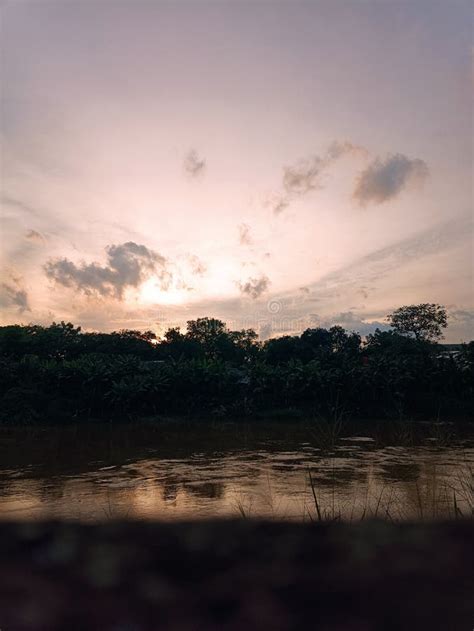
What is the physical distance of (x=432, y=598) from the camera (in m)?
1.80

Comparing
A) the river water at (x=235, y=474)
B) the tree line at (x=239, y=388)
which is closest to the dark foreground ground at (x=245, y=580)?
the river water at (x=235, y=474)

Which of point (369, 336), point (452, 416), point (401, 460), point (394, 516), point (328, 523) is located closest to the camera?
point (328, 523)

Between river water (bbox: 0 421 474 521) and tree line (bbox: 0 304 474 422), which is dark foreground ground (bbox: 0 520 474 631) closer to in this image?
river water (bbox: 0 421 474 521)

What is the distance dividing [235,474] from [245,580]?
4.73 m

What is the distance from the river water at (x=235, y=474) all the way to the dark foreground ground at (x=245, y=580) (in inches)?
32.9

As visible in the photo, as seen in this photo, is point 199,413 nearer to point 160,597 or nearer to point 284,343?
point 160,597

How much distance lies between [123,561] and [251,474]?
449 centimetres

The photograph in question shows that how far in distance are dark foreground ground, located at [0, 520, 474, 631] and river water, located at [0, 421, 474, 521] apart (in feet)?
2.74

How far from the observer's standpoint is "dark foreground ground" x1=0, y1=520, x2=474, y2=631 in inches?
67.6

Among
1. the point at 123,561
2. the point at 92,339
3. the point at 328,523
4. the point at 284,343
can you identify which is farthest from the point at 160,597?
the point at 284,343

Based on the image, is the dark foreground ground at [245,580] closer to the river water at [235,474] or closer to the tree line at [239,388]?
the river water at [235,474]

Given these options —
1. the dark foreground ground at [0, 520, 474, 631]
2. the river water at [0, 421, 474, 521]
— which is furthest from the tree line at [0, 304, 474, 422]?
the dark foreground ground at [0, 520, 474, 631]

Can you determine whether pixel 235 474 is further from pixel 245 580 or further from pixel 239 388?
pixel 239 388

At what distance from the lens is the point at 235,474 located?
664 cm
